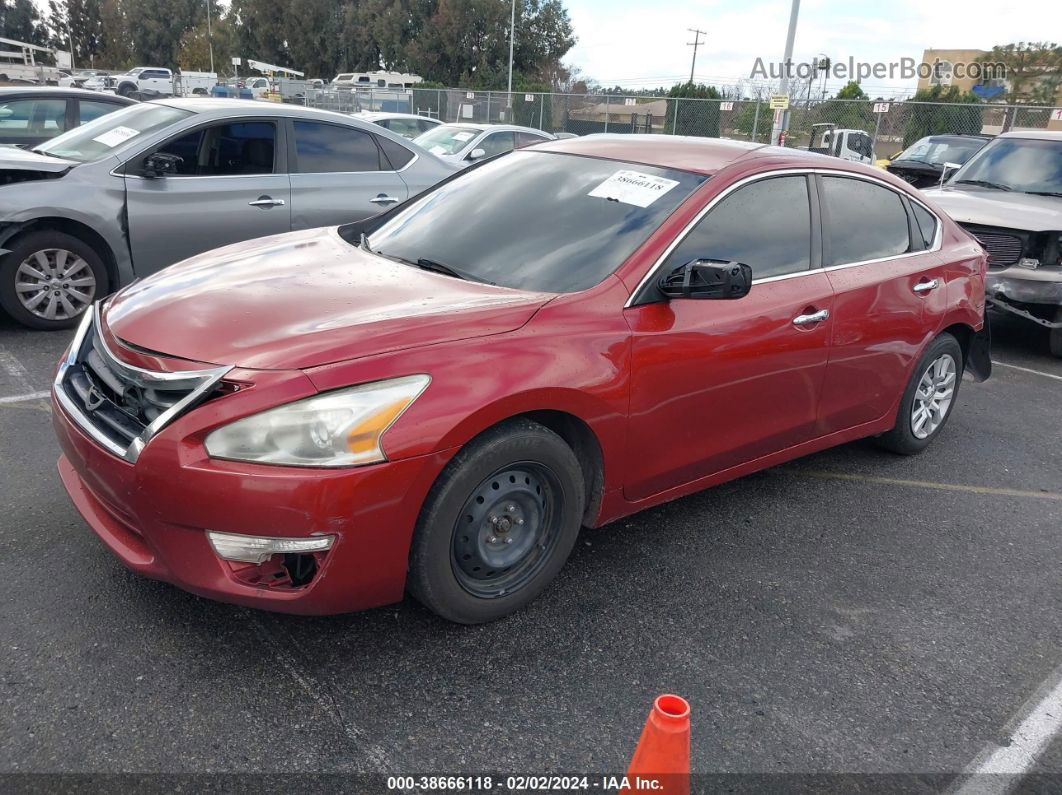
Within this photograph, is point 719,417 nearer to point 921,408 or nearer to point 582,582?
point 582,582

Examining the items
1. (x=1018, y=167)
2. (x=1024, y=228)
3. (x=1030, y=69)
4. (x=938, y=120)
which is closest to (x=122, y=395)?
(x=1024, y=228)

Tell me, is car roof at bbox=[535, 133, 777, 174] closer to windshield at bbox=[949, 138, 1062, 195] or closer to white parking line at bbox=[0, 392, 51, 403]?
white parking line at bbox=[0, 392, 51, 403]

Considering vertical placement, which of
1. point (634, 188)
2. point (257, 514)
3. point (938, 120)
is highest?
point (938, 120)

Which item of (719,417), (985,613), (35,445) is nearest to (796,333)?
(719,417)

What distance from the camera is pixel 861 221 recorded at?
13.9ft

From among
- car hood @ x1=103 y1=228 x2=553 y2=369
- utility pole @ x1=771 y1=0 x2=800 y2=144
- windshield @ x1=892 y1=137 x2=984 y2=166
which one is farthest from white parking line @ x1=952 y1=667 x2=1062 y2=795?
utility pole @ x1=771 y1=0 x2=800 y2=144

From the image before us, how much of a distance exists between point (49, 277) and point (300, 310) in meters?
4.01

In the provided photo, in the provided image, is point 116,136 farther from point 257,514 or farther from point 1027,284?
point 1027,284

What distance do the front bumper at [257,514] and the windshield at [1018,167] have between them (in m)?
7.75

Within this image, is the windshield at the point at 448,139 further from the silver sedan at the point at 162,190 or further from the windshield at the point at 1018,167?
the windshield at the point at 1018,167

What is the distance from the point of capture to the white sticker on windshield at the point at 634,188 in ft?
11.6

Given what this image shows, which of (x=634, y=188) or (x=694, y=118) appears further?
(x=694, y=118)

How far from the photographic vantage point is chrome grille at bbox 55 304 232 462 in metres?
2.53

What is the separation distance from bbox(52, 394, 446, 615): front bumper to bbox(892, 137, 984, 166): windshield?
14.7 metres
